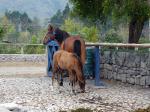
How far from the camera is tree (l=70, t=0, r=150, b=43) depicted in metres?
10.9

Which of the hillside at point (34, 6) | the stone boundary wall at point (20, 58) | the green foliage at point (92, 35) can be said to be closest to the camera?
the green foliage at point (92, 35)

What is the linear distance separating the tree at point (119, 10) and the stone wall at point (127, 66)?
70cm

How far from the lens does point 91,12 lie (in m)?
12.6

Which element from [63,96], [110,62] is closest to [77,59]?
[63,96]

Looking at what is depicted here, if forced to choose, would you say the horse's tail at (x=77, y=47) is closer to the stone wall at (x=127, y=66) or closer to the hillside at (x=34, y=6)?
the stone wall at (x=127, y=66)

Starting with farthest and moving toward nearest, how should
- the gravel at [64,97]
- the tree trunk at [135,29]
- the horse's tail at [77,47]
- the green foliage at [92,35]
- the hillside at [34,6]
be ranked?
the hillside at [34,6] < the green foliage at [92,35] < the tree trunk at [135,29] < the horse's tail at [77,47] < the gravel at [64,97]

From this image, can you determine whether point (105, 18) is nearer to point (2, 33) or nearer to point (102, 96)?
point (102, 96)

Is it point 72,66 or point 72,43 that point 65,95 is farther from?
point 72,43

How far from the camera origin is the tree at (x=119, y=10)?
10.9 metres

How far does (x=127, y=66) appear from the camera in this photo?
1152cm

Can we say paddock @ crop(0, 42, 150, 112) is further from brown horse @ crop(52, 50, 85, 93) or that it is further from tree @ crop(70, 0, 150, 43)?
tree @ crop(70, 0, 150, 43)

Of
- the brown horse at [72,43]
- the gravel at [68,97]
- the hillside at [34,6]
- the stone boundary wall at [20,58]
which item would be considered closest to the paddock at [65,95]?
the gravel at [68,97]

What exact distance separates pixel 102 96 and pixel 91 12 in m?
3.70

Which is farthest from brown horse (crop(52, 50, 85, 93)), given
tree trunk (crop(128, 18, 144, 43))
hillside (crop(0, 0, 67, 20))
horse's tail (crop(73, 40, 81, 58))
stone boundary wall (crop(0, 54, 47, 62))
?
hillside (crop(0, 0, 67, 20))
